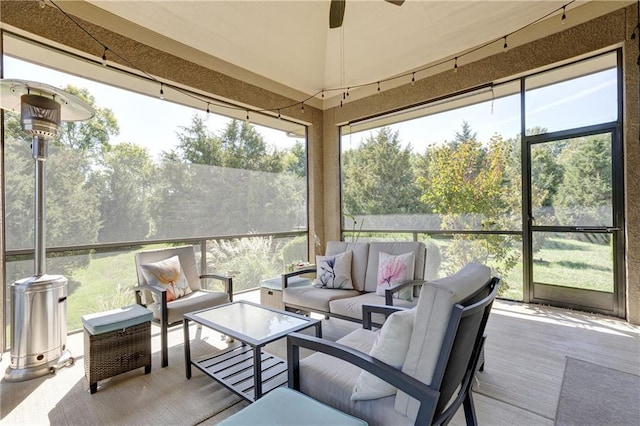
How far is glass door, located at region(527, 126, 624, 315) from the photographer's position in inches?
136

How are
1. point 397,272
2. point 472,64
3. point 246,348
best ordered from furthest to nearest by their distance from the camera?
point 472,64
point 397,272
point 246,348

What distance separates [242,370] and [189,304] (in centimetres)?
85

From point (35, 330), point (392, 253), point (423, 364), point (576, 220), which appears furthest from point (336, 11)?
point (576, 220)

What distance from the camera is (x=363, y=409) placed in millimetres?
1357

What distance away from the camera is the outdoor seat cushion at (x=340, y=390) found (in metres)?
1.29

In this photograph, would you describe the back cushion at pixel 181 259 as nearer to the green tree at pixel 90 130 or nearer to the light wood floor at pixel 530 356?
the light wood floor at pixel 530 356

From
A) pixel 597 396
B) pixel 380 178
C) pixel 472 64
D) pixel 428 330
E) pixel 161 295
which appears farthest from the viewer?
pixel 380 178

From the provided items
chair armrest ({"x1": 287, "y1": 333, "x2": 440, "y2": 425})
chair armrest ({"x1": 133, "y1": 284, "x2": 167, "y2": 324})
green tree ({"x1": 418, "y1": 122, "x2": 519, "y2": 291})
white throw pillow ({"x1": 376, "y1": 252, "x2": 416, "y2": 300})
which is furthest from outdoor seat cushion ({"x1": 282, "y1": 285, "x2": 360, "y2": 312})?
green tree ({"x1": 418, "y1": 122, "x2": 519, "y2": 291})

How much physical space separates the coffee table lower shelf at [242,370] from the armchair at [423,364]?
0.58 meters

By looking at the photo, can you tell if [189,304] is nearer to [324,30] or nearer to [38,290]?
[38,290]

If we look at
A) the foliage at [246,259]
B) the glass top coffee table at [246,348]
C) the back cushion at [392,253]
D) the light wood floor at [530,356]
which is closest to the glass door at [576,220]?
the light wood floor at [530,356]

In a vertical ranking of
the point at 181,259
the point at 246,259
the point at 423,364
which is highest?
the point at 181,259

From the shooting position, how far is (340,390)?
57.3 inches

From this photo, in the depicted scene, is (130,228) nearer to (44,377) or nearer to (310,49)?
(44,377)
